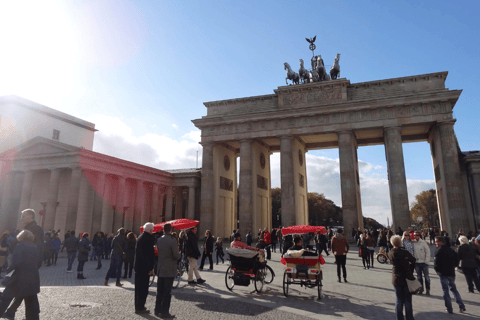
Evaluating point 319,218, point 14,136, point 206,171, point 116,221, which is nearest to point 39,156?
point 116,221

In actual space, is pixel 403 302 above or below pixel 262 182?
below

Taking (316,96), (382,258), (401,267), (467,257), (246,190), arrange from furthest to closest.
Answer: (246,190)
(316,96)
(382,258)
(467,257)
(401,267)

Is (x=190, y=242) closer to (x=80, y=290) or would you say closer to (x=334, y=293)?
(x=80, y=290)

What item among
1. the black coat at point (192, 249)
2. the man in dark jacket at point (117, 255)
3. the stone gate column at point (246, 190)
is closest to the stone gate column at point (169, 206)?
the stone gate column at point (246, 190)

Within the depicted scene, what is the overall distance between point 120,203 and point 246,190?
1509 cm

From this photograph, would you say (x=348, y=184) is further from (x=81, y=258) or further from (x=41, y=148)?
Answer: (x=41, y=148)

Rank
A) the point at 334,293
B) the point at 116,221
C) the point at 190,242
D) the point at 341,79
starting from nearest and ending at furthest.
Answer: the point at 334,293 < the point at 190,242 < the point at 341,79 < the point at 116,221

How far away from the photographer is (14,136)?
50.9m

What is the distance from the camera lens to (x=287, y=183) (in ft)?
121

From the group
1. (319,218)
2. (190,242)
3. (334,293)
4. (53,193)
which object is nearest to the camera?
(334,293)

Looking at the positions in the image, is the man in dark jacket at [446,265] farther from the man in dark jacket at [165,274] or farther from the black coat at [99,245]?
the black coat at [99,245]

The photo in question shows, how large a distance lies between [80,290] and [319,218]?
7427 cm

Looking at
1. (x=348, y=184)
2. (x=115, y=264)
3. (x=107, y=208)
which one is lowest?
(x=115, y=264)

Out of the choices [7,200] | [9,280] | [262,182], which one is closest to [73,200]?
[7,200]
